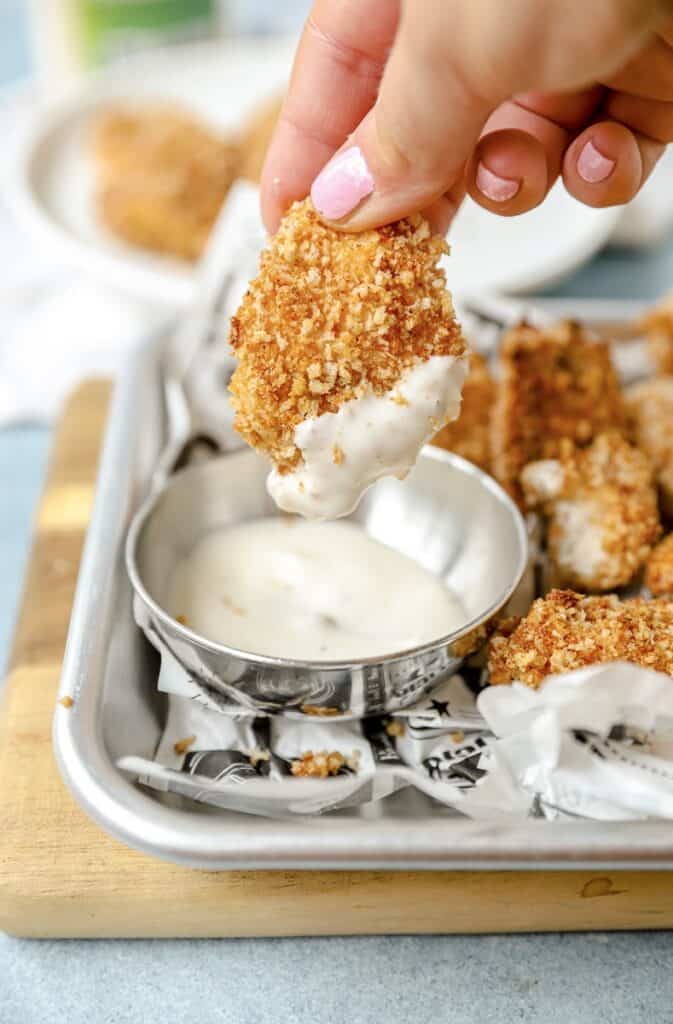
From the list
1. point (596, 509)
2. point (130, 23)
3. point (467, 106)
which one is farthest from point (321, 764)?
point (130, 23)

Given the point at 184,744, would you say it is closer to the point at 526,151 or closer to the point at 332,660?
the point at 332,660

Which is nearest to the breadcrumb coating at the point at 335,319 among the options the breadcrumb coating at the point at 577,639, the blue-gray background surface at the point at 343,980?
the breadcrumb coating at the point at 577,639

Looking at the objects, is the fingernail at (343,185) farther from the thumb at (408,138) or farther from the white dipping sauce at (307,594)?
the white dipping sauce at (307,594)

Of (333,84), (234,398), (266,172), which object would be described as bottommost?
(234,398)

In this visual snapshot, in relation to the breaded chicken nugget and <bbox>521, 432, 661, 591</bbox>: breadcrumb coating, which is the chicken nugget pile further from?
the breaded chicken nugget

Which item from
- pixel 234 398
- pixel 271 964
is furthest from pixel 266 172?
pixel 271 964

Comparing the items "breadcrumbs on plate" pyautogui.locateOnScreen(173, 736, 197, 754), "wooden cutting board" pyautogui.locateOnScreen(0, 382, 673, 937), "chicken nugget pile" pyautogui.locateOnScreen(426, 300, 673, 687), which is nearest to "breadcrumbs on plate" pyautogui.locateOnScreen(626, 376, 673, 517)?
"chicken nugget pile" pyautogui.locateOnScreen(426, 300, 673, 687)

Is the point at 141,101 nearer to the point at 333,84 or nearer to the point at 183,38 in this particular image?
the point at 183,38
